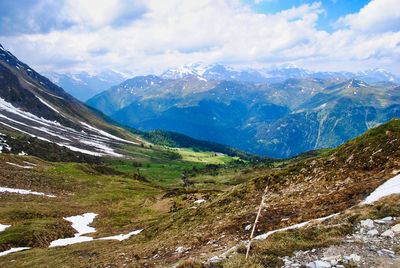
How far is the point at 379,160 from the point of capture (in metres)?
22.8

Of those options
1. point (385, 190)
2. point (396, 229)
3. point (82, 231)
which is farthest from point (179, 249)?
point (82, 231)

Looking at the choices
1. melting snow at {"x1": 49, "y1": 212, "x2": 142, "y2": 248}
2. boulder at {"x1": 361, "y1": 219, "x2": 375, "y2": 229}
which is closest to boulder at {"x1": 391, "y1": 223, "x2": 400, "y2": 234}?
boulder at {"x1": 361, "y1": 219, "x2": 375, "y2": 229}

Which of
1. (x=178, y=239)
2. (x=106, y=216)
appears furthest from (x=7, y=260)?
(x=106, y=216)

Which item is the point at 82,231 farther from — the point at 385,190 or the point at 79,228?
Answer: the point at 385,190

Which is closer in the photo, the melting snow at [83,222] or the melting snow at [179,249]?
the melting snow at [179,249]

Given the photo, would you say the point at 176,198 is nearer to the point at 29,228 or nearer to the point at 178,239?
the point at 29,228

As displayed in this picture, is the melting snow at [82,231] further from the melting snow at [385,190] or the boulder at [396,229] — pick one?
the boulder at [396,229]

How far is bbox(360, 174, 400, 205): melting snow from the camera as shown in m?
16.3

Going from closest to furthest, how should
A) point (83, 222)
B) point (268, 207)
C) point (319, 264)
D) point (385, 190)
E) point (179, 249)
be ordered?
point (319, 264) < point (385, 190) < point (179, 249) < point (268, 207) < point (83, 222)

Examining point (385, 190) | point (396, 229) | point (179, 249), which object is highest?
point (385, 190)

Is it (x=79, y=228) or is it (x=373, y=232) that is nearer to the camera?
(x=373, y=232)

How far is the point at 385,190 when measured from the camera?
1711 centimetres

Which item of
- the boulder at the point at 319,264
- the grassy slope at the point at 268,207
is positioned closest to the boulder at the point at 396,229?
the boulder at the point at 319,264

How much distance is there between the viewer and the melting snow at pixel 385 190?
1626cm
